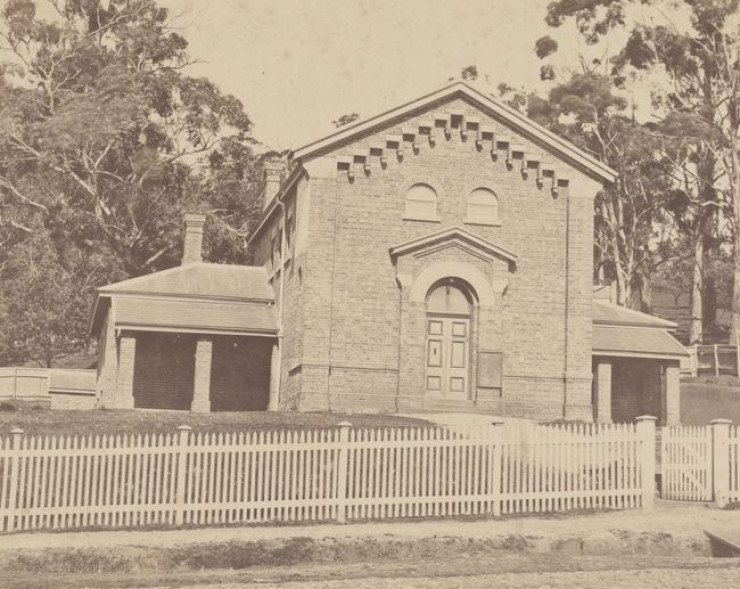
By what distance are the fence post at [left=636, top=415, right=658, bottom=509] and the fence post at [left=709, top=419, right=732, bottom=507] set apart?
102 centimetres

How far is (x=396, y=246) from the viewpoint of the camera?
2652cm

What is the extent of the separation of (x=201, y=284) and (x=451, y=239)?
8.30 metres

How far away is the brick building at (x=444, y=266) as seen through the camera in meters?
26.0

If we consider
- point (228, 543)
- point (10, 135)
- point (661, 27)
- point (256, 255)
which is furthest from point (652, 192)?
point (228, 543)

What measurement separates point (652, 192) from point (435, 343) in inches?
1044

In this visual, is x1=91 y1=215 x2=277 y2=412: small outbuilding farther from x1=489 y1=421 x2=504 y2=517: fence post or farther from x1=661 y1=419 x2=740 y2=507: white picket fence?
x1=661 y1=419 x2=740 y2=507: white picket fence

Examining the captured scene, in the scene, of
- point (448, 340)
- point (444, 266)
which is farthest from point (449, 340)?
point (444, 266)

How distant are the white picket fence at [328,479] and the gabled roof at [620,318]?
15332 mm

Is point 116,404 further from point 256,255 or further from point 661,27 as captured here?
point 661,27

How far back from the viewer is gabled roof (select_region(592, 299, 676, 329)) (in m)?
31.2

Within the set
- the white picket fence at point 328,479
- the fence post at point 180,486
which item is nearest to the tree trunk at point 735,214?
the white picket fence at point 328,479

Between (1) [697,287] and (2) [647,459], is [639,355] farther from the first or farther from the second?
(1) [697,287]

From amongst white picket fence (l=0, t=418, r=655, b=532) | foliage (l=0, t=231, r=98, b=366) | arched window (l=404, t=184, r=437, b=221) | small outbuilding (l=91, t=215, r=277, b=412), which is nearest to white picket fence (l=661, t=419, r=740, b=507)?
white picket fence (l=0, t=418, r=655, b=532)

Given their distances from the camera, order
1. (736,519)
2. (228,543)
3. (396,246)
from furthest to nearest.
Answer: (396,246)
(736,519)
(228,543)
